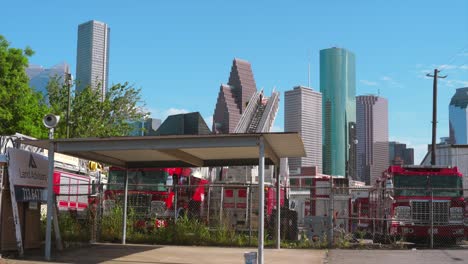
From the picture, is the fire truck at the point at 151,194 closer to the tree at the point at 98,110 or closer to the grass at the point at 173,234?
the grass at the point at 173,234

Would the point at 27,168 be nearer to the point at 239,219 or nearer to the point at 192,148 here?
the point at 192,148

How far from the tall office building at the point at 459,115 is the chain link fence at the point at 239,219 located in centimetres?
9746

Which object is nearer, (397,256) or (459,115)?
(397,256)

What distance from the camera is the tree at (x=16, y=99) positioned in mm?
36594

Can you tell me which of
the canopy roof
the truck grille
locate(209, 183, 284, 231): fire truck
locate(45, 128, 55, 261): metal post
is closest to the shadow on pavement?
locate(45, 128, 55, 261): metal post

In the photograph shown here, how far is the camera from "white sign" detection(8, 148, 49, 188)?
1587 cm

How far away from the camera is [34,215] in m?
17.2

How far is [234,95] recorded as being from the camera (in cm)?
8838

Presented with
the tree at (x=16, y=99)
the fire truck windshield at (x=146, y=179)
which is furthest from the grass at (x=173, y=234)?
the tree at (x=16, y=99)

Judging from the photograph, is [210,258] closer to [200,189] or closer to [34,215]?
[34,215]

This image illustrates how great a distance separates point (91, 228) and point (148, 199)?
→ 3.59m

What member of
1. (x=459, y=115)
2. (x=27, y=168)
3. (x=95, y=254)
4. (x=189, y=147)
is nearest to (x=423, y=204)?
(x=189, y=147)

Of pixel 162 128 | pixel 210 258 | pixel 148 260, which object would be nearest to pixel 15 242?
pixel 148 260

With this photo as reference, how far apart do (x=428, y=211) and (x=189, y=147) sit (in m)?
11.7
